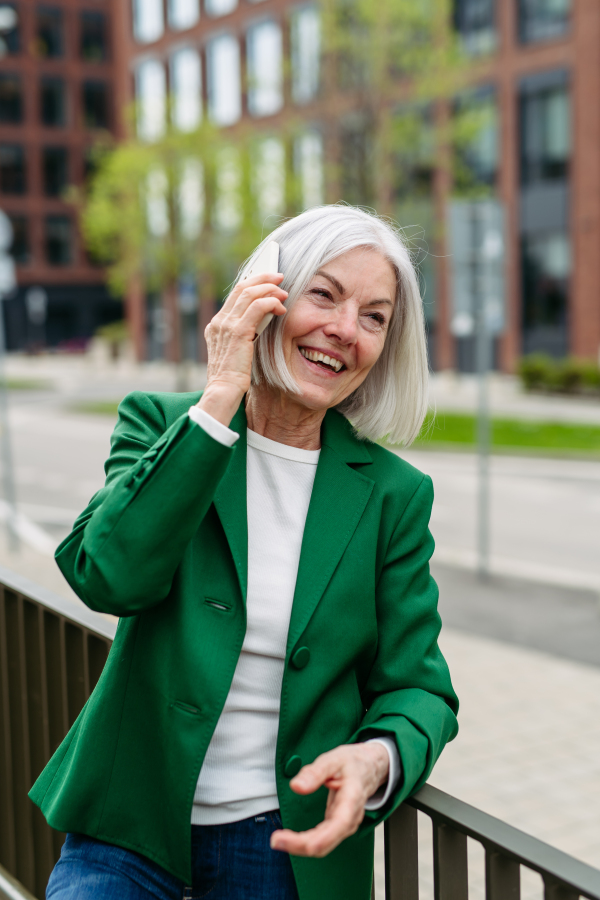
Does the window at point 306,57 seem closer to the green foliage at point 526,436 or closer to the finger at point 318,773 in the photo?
the green foliage at point 526,436

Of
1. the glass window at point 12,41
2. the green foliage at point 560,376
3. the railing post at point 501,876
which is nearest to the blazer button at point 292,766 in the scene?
the railing post at point 501,876

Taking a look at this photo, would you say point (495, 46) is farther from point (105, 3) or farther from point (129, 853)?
point (105, 3)

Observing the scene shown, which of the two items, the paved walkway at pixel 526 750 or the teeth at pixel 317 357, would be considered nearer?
the teeth at pixel 317 357

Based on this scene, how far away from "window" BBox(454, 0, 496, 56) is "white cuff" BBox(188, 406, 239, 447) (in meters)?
34.5

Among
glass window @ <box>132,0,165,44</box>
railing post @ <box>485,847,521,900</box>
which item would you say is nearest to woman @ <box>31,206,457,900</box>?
railing post @ <box>485,847,521,900</box>

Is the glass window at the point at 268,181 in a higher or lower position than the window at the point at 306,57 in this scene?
lower

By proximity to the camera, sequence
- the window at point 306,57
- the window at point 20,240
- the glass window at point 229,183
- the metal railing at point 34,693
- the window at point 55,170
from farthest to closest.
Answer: the window at point 55,170 < the window at point 20,240 < the glass window at point 229,183 < the window at point 306,57 < the metal railing at point 34,693

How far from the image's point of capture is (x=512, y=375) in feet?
111

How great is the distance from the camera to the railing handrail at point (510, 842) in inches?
56.2

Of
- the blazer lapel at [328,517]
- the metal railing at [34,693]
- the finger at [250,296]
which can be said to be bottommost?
the metal railing at [34,693]

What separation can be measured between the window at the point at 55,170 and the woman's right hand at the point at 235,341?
68.6m

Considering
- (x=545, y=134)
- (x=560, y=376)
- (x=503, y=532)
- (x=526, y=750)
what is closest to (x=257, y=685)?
(x=526, y=750)

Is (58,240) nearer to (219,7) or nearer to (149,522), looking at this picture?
(219,7)

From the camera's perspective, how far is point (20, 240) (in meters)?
65.9
